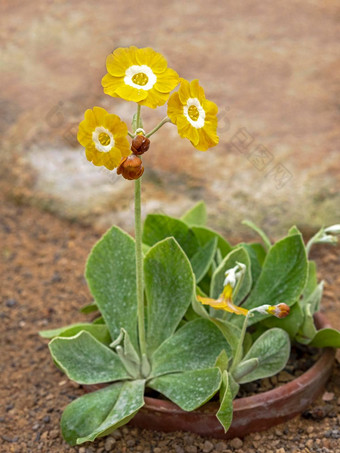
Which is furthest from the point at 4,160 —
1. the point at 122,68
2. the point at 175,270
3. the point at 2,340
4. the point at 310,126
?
the point at 122,68

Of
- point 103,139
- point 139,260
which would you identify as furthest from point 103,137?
point 139,260

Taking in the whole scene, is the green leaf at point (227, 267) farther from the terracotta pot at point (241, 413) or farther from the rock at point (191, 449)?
the rock at point (191, 449)

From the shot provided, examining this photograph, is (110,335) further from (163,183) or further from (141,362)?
(163,183)

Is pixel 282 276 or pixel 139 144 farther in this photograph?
pixel 282 276

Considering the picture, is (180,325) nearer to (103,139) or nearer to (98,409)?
(98,409)

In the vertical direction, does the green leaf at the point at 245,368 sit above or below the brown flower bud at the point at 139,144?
below

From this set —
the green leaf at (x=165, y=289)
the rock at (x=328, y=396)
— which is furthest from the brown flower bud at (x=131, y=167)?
the rock at (x=328, y=396)

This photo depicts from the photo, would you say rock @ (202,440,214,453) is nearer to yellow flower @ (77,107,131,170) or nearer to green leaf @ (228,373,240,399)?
green leaf @ (228,373,240,399)

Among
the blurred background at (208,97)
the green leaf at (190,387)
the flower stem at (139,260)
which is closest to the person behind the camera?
the flower stem at (139,260)
